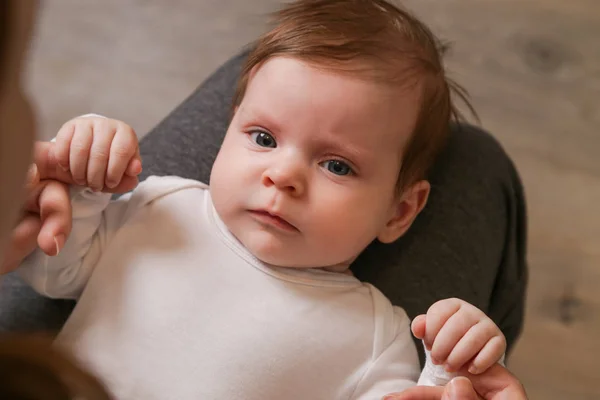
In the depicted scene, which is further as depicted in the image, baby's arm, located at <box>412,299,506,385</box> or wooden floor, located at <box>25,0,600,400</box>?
wooden floor, located at <box>25,0,600,400</box>

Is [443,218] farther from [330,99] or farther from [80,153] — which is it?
[80,153]

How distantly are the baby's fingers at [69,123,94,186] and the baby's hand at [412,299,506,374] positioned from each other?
378mm

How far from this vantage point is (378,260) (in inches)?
36.7

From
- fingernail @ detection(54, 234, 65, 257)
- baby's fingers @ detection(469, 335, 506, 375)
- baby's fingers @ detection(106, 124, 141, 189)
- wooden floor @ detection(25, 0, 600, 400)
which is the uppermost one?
baby's fingers @ detection(106, 124, 141, 189)

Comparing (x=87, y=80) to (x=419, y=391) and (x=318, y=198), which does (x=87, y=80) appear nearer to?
(x=318, y=198)

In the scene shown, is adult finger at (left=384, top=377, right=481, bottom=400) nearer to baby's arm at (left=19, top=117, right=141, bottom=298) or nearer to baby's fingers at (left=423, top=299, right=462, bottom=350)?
baby's fingers at (left=423, top=299, right=462, bottom=350)

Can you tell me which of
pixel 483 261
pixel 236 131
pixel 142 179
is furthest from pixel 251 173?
pixel 483 261

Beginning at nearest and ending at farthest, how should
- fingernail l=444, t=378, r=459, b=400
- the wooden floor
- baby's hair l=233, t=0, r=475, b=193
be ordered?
fingernail l=444, t=378, r=459, b=400, baby's hair l=233, t=0, r=475, b=193, the wooden floor

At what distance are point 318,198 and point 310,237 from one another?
0.14 feet

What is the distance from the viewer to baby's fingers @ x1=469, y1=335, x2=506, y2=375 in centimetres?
70

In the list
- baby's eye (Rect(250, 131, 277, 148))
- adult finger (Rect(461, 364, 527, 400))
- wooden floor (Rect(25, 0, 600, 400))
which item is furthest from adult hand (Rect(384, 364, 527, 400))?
wooden floor (Rect(25, 0, 600, 400))

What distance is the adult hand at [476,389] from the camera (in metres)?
0.68

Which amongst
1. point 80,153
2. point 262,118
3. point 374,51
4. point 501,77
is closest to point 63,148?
point 80,153

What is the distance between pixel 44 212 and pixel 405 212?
43 cm
